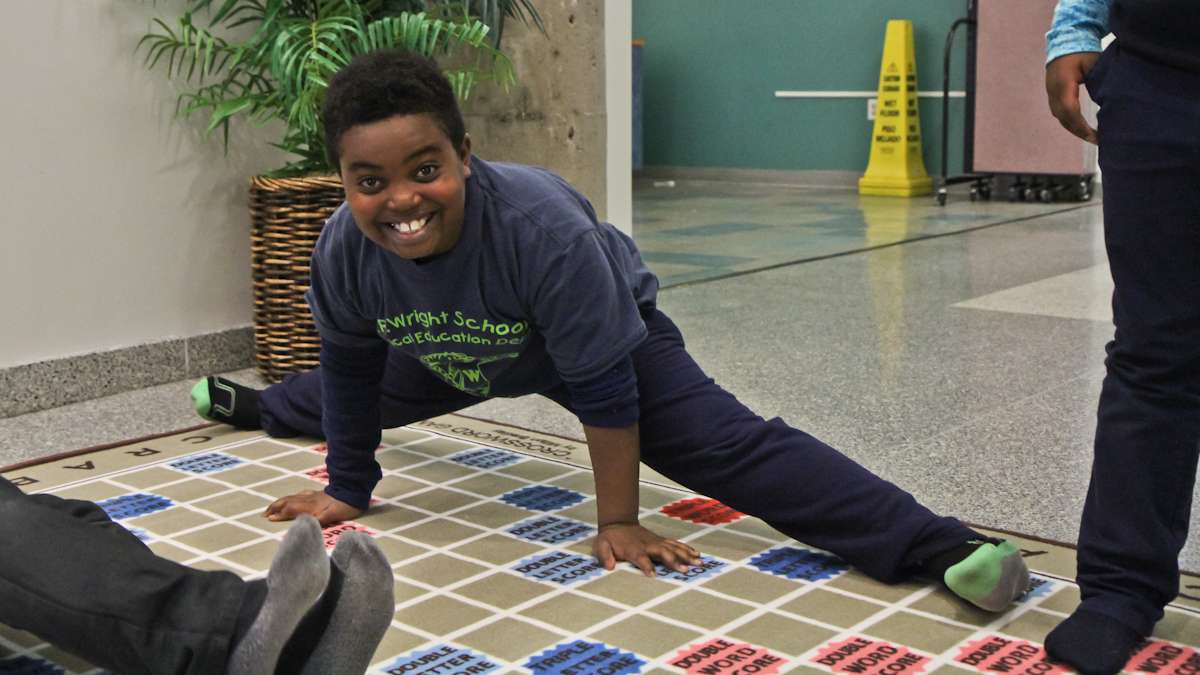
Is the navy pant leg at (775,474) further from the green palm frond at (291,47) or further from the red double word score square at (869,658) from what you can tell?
the green palm frond at (291,47)

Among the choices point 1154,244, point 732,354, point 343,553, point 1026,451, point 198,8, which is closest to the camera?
point 343,553

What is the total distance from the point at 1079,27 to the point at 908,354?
1.60 meters

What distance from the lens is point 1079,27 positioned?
1348 millimetres

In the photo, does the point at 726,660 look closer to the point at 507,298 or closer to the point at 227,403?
the point at 507,298

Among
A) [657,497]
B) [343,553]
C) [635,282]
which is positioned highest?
[635,282]

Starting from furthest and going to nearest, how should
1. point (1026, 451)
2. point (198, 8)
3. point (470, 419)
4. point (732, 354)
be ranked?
1. point (732, 354)
2. point (198, 8)
3. point (470, 419)
4. point (1026, 451)

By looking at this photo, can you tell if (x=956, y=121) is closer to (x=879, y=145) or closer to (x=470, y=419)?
(x=879, y=145)

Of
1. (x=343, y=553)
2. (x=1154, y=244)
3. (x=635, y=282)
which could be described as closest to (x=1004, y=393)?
(x=635, y=282)

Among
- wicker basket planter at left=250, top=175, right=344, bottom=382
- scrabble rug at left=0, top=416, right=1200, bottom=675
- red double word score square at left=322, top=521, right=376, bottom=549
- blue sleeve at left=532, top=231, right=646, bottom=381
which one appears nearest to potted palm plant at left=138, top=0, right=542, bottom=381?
wicker basket planter at left=250, top=175, right=344, bottom=382

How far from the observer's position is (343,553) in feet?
3.81

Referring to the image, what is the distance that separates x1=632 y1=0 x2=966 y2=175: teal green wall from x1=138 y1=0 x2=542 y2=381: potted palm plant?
462 cm

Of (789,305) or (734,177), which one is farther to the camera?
(734,177)

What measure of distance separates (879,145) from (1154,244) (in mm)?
5819

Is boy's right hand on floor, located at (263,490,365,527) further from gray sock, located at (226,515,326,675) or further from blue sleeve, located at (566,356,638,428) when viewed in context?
gray sock, located at (226,515,326,675)
